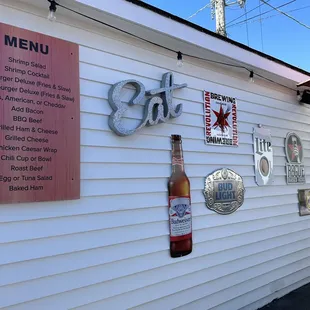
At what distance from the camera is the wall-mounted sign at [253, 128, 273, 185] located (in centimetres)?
483

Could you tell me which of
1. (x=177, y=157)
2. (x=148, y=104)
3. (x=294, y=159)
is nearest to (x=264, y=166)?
(x=294, y=159)

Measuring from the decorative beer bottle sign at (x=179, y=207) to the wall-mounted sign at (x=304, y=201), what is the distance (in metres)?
2.62

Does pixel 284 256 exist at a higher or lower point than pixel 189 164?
lower

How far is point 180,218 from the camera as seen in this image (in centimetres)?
370

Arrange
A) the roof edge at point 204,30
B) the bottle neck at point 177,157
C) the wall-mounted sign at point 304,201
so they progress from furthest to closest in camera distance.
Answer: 1. the wall-mounted sign at point 304,201
2. the bottle neck at point 177,157
3. the roof edge at point 204,30

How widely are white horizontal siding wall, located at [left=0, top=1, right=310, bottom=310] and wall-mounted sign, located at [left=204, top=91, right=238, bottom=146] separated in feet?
0.32

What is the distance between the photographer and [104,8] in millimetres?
3025

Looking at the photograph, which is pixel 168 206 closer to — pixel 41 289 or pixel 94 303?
pixel 94 303

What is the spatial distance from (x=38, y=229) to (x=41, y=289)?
17.9 inches

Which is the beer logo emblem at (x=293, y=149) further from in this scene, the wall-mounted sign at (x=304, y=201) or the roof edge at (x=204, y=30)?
the roof edge at (x=204, y=30)

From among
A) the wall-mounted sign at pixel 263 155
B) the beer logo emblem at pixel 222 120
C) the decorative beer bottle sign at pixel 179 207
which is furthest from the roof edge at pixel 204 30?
the decorative beer bottle sign at pixel 179 207

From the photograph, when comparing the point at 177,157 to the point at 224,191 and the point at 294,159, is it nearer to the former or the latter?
the point at 224,191

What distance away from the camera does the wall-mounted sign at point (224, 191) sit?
4090mm

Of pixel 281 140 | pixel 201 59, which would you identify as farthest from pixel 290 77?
pixel 201 59
